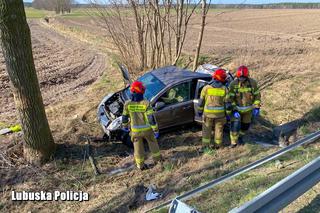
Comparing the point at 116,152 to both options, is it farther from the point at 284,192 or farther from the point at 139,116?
the point at 284,192

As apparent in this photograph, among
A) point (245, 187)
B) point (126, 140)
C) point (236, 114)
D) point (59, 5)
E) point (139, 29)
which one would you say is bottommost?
point (126, 140)

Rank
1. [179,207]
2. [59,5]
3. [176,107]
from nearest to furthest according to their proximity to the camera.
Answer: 1. [179,207]
2. [176,107]
3. [59,5]

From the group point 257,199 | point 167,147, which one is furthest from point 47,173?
point 257,199

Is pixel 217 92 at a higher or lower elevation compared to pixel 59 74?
higher

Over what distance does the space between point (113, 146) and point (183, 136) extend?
1732mm

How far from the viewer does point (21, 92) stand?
233 inches

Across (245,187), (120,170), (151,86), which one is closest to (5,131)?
(120,170)

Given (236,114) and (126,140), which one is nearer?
(236,114)

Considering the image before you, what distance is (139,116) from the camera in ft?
20.3

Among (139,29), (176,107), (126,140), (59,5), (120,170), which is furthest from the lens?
(59,5)

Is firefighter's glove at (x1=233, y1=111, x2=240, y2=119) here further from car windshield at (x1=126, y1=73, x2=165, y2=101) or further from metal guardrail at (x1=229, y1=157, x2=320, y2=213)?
Result: metal guardrail at (x1=229, y1=157, x2=320, y2=213)

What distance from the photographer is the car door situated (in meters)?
7.37

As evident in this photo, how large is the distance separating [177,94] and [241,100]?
153 cm

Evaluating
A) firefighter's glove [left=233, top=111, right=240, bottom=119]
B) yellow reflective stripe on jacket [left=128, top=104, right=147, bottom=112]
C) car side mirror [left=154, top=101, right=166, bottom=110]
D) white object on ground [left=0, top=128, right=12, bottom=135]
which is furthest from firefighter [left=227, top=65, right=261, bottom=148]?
white object on ground [left=0, top=128, right=12, bottom=135]
